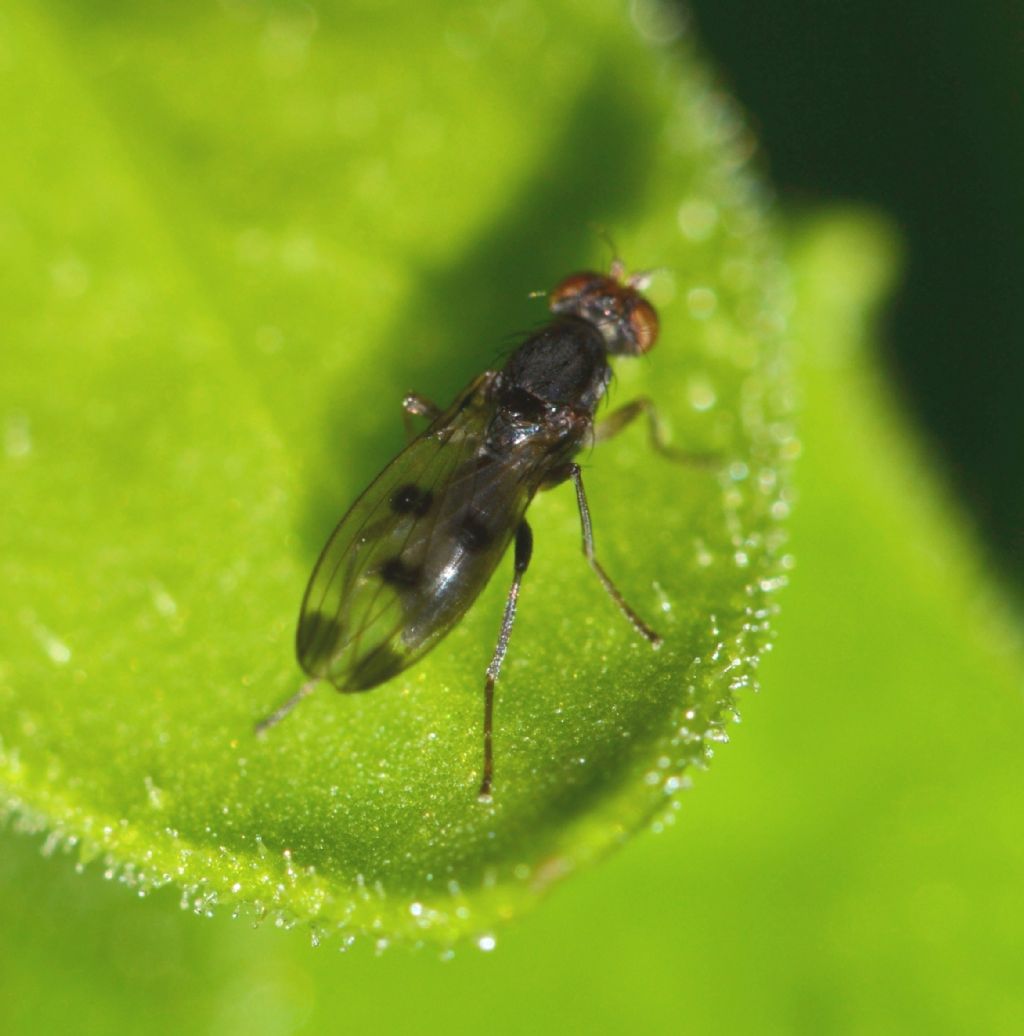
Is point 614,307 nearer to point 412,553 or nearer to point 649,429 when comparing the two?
point 649,429

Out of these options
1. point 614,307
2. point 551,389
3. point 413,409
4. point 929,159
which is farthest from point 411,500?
point 929,159

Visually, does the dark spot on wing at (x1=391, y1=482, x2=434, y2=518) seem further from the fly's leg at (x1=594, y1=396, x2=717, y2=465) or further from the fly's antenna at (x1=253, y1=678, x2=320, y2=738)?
the fly's antenna at (x1=253, y1=678, x2=320, y2=738)

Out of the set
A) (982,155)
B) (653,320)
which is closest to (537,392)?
(653,320)

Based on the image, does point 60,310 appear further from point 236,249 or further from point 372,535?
point 372,535

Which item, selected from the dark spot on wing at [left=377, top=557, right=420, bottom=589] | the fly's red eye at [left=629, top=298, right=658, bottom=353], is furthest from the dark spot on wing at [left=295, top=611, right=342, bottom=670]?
the fly's red eye at [left=629, top=298, right=658, bottom=353]

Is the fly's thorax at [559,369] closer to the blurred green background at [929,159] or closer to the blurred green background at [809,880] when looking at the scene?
the blurred green background at [809,880]

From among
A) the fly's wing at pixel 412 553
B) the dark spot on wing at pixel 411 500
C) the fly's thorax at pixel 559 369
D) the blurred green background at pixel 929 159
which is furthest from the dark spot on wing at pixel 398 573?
the blurred green background at pixel 929 159

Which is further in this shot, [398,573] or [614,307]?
[614,307]
